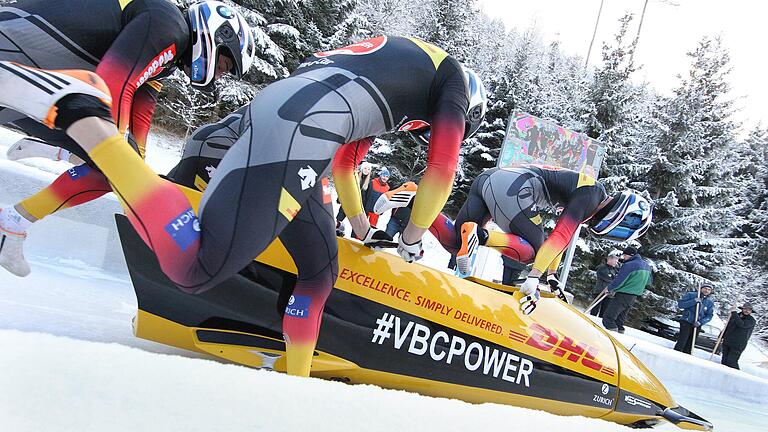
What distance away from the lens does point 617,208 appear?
4246 millimetres

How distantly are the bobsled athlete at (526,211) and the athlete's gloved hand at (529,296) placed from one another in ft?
3.00

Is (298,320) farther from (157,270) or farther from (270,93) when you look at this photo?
(270,93)

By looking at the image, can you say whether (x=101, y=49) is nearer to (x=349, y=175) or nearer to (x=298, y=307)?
(x=349, y=175)

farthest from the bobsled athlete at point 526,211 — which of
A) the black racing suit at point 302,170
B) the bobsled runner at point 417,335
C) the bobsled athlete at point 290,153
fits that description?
the black racing suit at point 302,170

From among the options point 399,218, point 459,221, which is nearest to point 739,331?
point 399,218

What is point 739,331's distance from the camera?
7.74 m

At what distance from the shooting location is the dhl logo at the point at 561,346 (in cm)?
304

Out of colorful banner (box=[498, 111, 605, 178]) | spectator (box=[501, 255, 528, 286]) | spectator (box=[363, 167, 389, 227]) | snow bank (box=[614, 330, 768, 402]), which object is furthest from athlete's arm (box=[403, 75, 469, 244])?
colorful banner (box=[498, 111, 605, 178])

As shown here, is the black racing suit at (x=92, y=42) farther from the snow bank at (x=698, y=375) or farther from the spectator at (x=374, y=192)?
the spectator at (x=374, y=192)

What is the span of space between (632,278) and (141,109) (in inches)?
281

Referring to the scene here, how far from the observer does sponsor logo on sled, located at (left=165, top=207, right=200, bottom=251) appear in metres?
1.42

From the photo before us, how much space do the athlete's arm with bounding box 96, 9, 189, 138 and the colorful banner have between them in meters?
7.76

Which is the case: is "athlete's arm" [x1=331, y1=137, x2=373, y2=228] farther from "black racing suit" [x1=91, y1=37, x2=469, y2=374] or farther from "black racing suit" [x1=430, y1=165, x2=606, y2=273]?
"black racing suit" [x1=430, y1=165, x2=606, y2=273]

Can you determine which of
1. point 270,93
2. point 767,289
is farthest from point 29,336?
→ point 767,289
